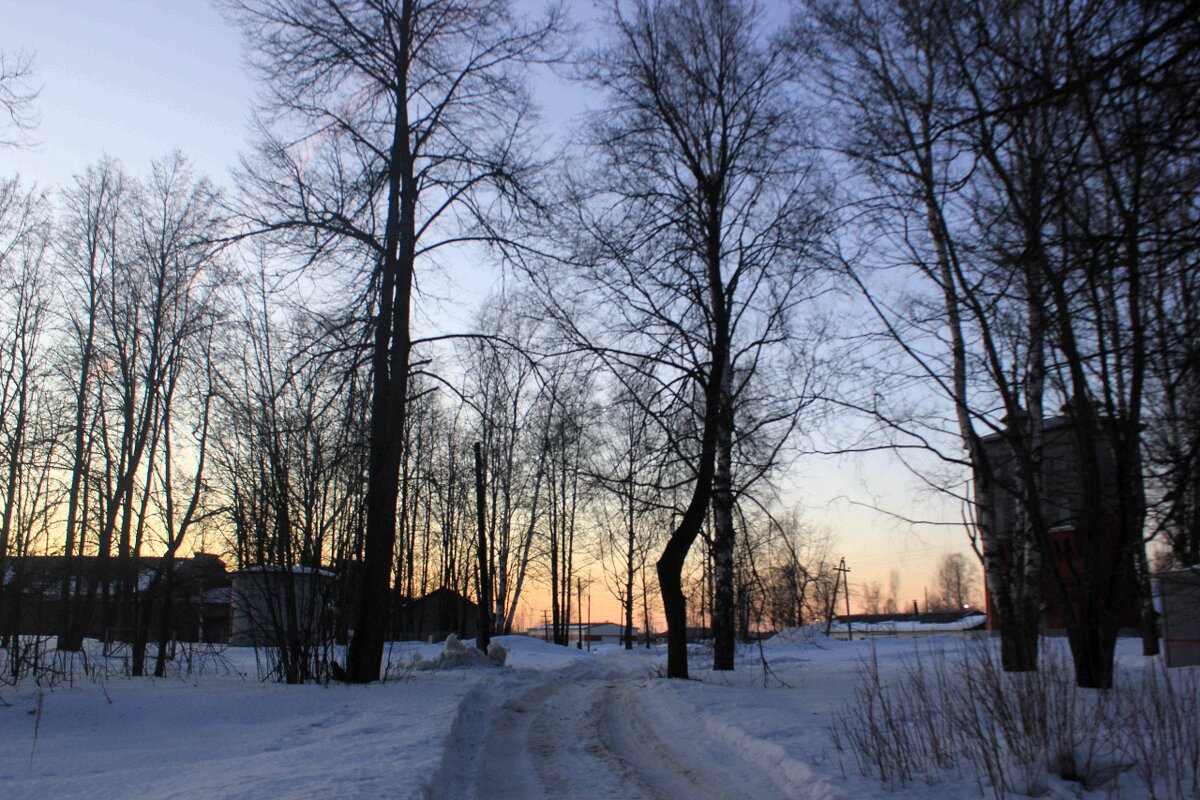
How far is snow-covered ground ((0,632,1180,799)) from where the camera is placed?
18.3ft

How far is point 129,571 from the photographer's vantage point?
61.4 ft

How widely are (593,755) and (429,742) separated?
1512 millimetres

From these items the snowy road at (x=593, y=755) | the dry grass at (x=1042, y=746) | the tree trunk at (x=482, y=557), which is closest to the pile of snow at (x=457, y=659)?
the tree trunk at (x=482, y=557)

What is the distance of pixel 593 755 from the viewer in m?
7.51

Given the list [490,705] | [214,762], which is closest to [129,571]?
[490,705]

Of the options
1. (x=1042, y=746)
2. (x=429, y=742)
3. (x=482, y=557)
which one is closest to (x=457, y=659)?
(x=482, y=557)

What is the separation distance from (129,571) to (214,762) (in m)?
14.4

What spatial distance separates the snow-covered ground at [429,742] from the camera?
5.57m

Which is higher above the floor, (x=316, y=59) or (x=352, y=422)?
(x=316, y=59)

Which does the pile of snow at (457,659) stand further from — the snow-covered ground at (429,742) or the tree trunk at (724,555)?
the tree trunk at (724,555)

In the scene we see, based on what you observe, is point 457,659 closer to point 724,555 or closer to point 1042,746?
point 724,555

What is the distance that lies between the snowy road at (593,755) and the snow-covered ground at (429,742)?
0.09 ft

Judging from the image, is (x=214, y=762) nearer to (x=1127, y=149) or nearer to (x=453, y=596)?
(x=1127, y=149)

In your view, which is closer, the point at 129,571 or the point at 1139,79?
the point at 1139,79
